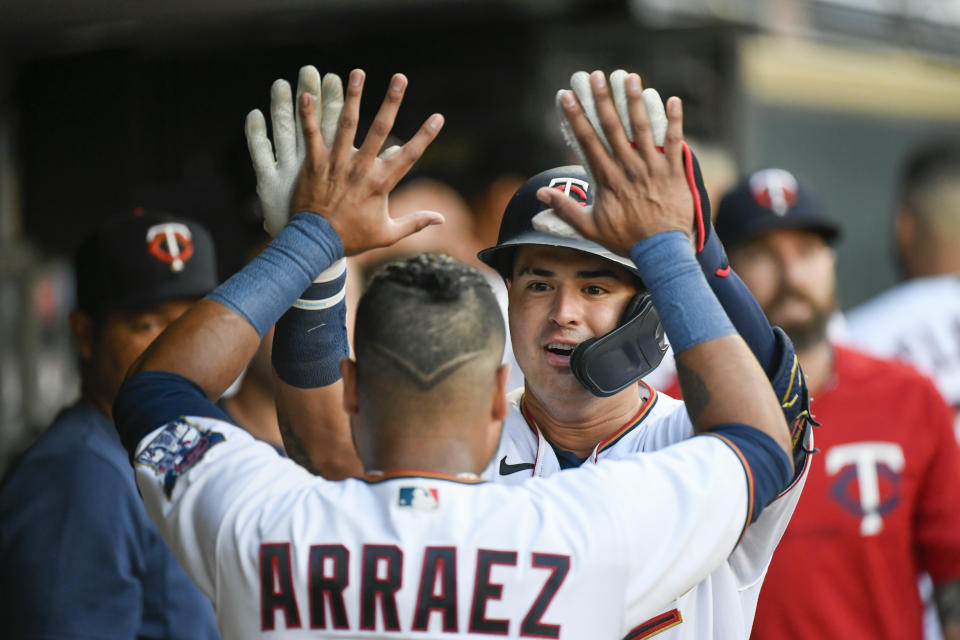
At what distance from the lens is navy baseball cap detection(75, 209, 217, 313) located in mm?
3645

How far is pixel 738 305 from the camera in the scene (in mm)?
2428

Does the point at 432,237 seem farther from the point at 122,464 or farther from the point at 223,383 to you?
the point at 223,383

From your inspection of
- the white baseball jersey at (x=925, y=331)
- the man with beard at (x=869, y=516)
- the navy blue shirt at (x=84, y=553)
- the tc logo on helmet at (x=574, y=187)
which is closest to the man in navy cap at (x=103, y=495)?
the navy blue shirt at (x=84, y=553)

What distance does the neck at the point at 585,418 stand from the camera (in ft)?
9.08

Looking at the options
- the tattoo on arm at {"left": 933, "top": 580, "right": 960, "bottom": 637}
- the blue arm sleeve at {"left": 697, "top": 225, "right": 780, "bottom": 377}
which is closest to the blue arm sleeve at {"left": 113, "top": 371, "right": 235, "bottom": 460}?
the blue arm sleeve at {"left": 697, "top": 225, "right": 780, "bottom": 377}

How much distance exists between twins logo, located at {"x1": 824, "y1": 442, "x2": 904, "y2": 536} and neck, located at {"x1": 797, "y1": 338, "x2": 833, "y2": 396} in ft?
0.88

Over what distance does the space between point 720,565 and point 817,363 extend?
2.22m

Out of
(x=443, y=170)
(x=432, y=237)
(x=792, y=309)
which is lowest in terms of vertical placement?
(x=792, y=309)

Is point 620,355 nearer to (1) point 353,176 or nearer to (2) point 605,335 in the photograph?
(2) point 605,335

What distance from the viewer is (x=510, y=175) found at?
5.93m

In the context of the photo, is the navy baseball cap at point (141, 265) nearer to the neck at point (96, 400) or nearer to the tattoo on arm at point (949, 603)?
the neck at point (96, 400)

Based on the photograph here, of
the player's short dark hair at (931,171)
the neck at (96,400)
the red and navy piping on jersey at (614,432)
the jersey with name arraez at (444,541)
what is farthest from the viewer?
the player's short dark hair at (931,171)

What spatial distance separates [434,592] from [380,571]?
9 centimetres

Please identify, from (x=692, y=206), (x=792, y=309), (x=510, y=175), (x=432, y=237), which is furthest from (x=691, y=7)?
(x=692, y=206)
